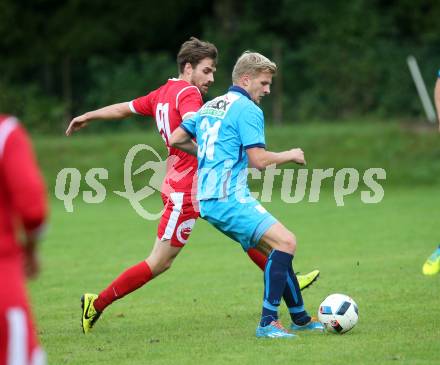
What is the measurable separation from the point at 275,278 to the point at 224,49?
73.8 feet

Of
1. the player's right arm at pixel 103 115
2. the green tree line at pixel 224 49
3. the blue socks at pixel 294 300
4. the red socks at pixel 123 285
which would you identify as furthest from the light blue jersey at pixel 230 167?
the green tree line at pixel 224 49

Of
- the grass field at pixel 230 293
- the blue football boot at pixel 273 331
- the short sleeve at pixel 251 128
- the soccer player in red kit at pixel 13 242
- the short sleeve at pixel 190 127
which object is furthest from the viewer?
the short sleeve at pixel 190 127

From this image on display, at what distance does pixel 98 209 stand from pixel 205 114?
42.4ft

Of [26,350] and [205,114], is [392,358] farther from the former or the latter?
[26,350]

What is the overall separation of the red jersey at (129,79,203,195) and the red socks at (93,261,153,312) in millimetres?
631

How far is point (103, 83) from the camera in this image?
2831 centimetres

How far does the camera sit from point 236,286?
32.3ft

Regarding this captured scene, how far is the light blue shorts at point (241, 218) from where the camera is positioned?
6727 millimetres

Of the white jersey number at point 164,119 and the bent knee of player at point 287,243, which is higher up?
the white jersey number at point 164,119

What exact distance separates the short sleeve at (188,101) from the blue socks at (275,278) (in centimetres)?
133

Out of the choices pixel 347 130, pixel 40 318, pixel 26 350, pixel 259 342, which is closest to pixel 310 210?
pixel 347 130

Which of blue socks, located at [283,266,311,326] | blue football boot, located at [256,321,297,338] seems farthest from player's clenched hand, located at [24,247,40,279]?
blue socks, located at [283,266,311,326]

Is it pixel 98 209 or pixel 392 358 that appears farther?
pixel 98 209

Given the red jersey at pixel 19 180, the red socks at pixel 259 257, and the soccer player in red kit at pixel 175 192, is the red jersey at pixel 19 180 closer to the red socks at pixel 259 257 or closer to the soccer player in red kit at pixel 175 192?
the soccer player in red kit at pixel 175 192
